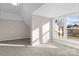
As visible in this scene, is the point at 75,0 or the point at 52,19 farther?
the point at 52,19

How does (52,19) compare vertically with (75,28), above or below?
above

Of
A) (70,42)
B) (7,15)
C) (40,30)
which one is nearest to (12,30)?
(7,15)

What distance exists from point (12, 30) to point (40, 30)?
2.65 meters

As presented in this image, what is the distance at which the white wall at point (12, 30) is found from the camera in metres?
6.17

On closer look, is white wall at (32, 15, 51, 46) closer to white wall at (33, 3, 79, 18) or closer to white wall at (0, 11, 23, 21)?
white wall at (33, 3, 79, 18)

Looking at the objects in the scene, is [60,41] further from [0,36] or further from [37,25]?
[0,36]

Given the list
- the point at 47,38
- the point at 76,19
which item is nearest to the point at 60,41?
the point at 47,38

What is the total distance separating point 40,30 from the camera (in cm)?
486

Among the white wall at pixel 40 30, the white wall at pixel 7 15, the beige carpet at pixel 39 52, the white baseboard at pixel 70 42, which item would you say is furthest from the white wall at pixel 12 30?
the white baseboard at pixel 70 42

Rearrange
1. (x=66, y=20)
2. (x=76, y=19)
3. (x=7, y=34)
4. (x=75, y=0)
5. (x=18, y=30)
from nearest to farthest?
1. (x=75, y=0)
2. (x=76, y=19)
3. (x=66, y=20)
4. (x=7, y=34)
5. (x=18, y=30)

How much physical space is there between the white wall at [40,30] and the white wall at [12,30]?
2.41 meters

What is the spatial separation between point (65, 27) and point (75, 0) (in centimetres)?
413

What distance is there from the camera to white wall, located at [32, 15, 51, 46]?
4543 millimetres

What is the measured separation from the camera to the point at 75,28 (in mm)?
4629
